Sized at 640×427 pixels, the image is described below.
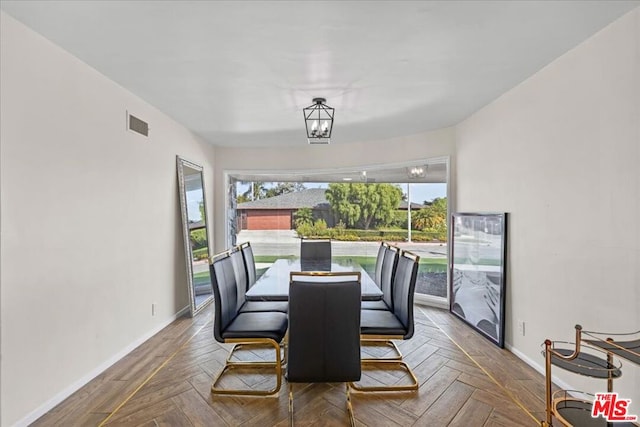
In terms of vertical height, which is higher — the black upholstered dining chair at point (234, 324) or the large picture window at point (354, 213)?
the large picture window at point (354, 213)

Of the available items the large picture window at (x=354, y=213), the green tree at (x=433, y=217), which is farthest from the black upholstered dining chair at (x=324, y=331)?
the green tree at (x=433, y=217)

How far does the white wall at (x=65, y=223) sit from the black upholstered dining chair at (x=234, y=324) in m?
1.03

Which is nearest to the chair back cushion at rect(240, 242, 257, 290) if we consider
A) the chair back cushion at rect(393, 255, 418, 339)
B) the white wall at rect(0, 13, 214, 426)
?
the white wall at rect(0, 13, 214, 426)

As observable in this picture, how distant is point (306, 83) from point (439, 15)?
4.00 ft

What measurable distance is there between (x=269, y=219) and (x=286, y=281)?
2.83 metres

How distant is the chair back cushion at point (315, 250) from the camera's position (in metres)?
4.09

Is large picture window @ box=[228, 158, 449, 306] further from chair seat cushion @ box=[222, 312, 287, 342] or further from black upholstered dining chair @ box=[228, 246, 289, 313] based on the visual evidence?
chair seat cushion @ box=[222, 312, 287, 342]

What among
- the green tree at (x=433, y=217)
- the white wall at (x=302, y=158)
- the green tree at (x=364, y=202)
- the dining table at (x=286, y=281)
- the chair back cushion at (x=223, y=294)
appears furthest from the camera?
the green tree at (x=364, y=202)

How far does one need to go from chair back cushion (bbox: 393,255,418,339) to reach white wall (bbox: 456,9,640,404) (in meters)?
1.09

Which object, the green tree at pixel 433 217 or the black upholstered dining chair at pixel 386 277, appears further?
the green tree at pixel 433 217

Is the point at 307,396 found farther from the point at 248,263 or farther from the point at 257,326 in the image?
the point at 248,263

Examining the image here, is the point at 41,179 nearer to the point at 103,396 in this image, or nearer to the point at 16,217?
the point at 16,217

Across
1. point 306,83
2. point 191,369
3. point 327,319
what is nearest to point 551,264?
point 327,319

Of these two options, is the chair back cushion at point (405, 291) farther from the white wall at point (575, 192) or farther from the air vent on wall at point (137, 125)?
the air vent on wall at point (137, 125)
